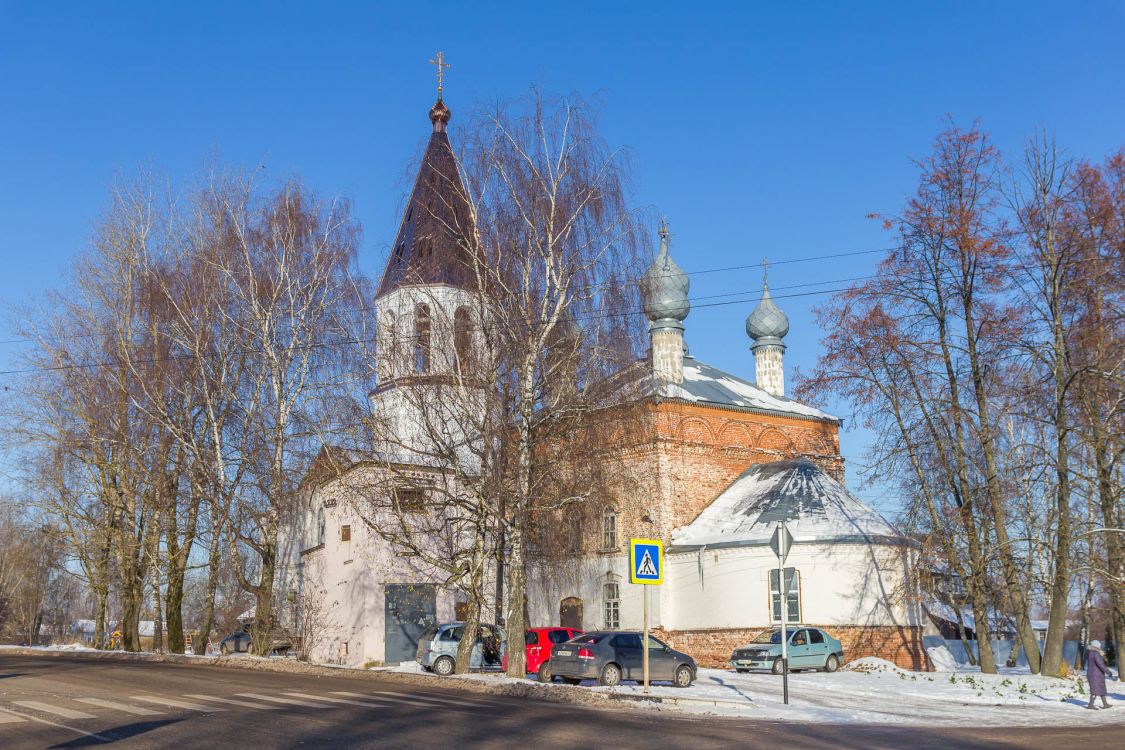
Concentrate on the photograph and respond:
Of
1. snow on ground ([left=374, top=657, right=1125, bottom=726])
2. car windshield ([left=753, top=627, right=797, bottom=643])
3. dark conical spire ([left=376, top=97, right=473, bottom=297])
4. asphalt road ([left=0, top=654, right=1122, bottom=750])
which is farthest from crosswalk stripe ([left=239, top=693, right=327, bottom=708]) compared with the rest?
car windshield ([left=753, top=627, right=797, bottom=643])

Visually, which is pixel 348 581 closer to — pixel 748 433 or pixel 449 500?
pixel 449 500

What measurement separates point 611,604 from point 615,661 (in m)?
15.0

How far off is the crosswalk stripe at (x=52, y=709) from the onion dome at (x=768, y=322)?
1384 inches

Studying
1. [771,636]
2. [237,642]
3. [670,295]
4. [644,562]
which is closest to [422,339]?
[644,562]

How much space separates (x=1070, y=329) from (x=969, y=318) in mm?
2382

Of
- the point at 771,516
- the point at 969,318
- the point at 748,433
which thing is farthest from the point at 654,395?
the point at 748,433

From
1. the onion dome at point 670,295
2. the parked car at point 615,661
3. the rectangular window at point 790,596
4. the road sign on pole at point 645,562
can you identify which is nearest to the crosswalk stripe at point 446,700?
the road sign on pole at point 645,562

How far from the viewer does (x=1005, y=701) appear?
19.3 meters

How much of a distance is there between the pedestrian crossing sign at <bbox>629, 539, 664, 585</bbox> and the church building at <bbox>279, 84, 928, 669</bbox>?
5.08 meters

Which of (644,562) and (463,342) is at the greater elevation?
(463,342)

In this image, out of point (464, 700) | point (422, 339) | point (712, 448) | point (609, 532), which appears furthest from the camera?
point (712, 448)

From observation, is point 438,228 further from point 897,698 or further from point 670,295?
point 670,295

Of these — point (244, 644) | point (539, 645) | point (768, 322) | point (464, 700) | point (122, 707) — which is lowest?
point (244, 644)

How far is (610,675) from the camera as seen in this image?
21594mm
